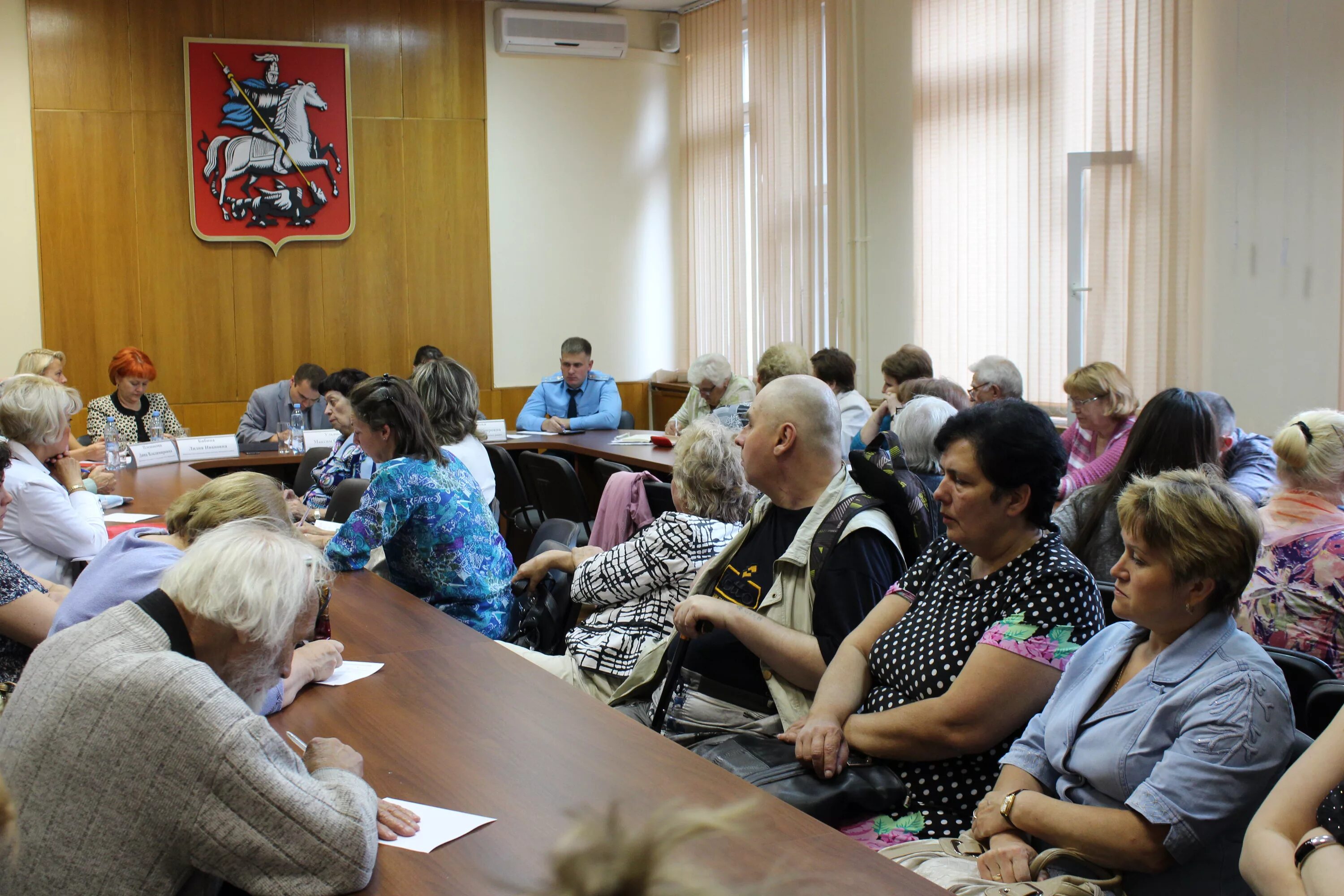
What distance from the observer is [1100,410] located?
490cm

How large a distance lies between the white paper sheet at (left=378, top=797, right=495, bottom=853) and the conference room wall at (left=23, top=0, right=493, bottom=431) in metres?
8.00

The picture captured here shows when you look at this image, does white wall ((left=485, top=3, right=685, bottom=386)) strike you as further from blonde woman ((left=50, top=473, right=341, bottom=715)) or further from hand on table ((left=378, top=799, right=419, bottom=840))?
hand on table ((left=378, top=799, right=419, bottom=840))

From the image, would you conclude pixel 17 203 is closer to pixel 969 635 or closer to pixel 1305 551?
pixel 969 635

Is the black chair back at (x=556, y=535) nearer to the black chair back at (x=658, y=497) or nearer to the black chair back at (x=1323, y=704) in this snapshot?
the black chair back at (x=658, y=497)

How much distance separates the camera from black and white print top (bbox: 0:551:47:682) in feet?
9.07

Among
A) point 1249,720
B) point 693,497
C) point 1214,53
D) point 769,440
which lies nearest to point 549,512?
point 693,497

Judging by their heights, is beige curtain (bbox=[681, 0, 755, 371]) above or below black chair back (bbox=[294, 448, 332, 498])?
above

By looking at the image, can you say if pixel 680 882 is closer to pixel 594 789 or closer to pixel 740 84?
pixel 594 789

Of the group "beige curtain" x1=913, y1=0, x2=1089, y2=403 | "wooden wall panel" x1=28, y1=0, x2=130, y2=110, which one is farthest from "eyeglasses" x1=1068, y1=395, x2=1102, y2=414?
"wooden wall panel" x1=28, y1=0, x2=130, y2=110

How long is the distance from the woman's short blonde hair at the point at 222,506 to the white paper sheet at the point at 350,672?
1.18 ft

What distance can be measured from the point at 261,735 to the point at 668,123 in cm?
958

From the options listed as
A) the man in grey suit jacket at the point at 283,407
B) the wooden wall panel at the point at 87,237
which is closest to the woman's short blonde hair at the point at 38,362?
the man in grey suit jacket at the point at 283,407

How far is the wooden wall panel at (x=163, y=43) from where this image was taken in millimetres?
8711

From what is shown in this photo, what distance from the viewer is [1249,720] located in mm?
1816
